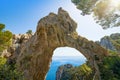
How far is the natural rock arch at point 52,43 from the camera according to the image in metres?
28.7

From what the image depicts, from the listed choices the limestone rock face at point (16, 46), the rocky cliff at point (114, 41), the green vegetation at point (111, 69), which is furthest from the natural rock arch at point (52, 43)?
the rocky cliff at point (114, 41)

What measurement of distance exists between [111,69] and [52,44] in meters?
10.1

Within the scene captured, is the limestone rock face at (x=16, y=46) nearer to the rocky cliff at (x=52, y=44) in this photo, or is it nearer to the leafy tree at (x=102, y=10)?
the rocky cliff at (x=52, y=44)

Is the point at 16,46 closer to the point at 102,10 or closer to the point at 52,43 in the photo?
the point at 52,43

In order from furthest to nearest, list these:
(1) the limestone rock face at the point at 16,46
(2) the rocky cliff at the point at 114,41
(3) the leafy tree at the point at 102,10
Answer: (1) the limestone rock face at the point at 16,46 < (2) the rocky cliff at the point at 114,41 < (3) the leafy tree at the point at 102,10

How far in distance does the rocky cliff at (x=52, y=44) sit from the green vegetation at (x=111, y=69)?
2.03 metres

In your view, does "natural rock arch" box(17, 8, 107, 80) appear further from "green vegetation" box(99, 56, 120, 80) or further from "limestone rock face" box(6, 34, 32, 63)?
"green vegetation" box(99, 56, 120, 80)

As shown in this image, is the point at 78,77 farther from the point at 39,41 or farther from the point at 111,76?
the point at 111,76

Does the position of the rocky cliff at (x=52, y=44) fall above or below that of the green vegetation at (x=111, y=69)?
above

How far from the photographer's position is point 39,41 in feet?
101

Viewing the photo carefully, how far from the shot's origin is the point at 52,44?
3098 cm

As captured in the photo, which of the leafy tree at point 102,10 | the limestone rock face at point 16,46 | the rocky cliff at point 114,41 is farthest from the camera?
the limestone rock face at point 16,46

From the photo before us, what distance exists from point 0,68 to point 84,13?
14.9 meters

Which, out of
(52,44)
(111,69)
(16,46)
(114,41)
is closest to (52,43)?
(52,44)
